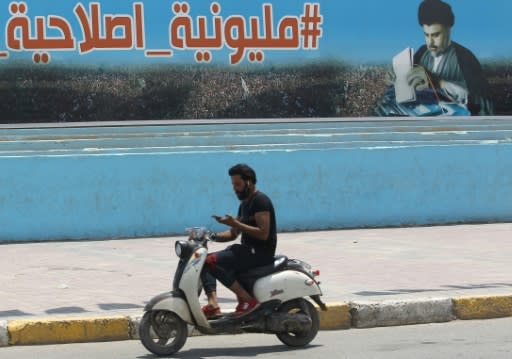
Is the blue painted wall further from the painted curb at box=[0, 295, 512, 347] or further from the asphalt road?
the asphalt road

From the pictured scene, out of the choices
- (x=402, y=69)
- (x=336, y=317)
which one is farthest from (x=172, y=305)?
(x=402, y=69)

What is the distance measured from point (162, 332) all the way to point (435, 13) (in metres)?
12.3

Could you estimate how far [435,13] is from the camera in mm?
18266

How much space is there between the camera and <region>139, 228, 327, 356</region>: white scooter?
7.07 metres

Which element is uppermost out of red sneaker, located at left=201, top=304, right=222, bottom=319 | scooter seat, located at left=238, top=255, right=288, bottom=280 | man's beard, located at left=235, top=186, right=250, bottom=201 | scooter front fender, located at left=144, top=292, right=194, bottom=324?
man's beard, located at left=235, top=186, right=250, bottom=201

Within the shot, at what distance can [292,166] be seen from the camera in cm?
1443

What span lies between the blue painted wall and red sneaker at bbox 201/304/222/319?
6.76 meters

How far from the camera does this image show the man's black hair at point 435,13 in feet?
59.8

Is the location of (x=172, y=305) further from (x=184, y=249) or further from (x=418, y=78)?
(x=418, y=78)

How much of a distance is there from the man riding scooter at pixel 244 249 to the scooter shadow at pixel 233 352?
288 millimetres

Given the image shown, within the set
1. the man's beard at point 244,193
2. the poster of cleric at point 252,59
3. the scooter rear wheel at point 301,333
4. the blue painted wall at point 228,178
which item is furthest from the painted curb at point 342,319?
the poster of cleric at point 252,59

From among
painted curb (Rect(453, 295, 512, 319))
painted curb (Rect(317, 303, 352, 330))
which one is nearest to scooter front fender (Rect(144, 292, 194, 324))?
painted curb (Rect(317, 303, 352, 330))

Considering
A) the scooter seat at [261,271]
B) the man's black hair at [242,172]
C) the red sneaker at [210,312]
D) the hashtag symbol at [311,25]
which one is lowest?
the red sneaker at [210,312]

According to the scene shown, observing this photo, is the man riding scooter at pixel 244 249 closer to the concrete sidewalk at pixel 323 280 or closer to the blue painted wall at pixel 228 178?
the concrete sidewalk at pixel 323 280
